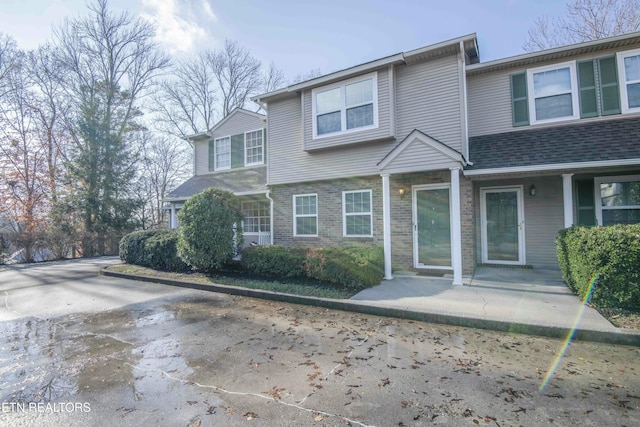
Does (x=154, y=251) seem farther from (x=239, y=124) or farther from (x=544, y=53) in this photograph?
(x=544, y=53)

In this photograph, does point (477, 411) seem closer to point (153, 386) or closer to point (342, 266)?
point (153, 386)

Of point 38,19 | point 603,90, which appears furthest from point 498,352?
point 38,19

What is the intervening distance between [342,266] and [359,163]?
3748mm

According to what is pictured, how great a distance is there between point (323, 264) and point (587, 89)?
27.7 feet

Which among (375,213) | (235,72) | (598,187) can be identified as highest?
(235,72)

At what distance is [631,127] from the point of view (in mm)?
7273

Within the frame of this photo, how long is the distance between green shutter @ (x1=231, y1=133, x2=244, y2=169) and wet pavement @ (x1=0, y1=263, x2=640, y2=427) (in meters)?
9.23

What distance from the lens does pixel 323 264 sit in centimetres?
718

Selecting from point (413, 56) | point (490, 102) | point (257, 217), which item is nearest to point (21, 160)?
point (257, 217)

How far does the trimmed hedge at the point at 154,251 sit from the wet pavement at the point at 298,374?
14.8ft

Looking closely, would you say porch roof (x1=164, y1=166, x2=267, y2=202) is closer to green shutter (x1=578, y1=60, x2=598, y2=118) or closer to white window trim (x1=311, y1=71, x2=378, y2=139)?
white window trim (x1=311, y1=71, x2=378, y2=139)

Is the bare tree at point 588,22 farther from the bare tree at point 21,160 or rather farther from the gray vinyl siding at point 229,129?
the bare tree at point 21,160

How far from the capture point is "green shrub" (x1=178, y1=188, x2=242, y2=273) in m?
8.70

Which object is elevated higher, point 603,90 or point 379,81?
point 379,81
